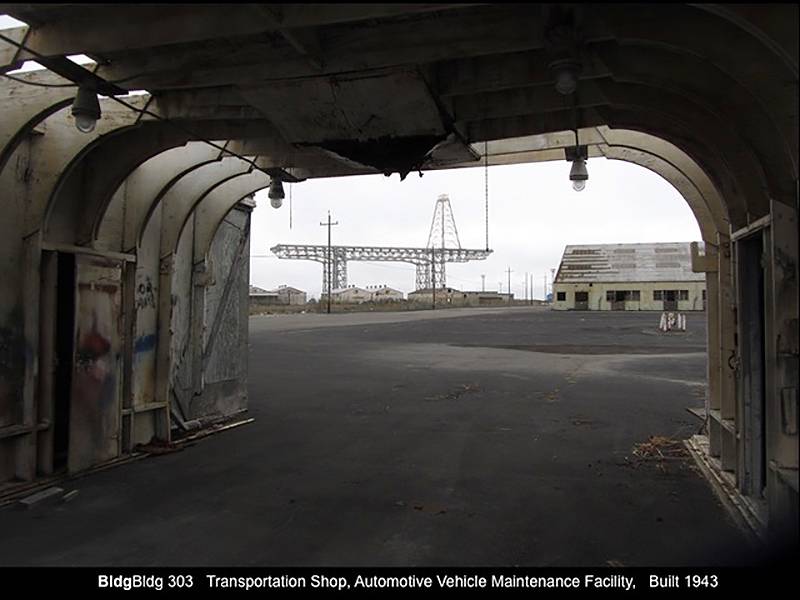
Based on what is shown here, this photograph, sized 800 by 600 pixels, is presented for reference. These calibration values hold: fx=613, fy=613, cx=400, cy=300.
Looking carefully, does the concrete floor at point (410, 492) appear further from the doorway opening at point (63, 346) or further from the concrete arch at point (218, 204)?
the concrete arch at point (218, 204)

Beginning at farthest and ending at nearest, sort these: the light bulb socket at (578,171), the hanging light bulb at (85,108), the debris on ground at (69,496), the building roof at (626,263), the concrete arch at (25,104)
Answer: the building roof at (626,263) < the light bulb socket at (578,171) < the debris on ground at (69,496) < the concrete arch at (25,104) < the hanging light bulb at (85,108)

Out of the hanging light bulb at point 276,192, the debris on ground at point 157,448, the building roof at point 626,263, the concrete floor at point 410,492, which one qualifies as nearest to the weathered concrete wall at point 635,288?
the building roof at point 626,263

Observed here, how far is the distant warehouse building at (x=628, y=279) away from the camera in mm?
54688

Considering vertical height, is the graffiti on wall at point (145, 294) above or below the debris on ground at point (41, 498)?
above

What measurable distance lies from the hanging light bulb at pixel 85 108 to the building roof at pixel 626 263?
2233 inches

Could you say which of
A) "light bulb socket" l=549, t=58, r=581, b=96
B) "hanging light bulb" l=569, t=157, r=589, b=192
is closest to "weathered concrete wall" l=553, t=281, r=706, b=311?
"hanging light bulb" l=569, t=157, r=589, b=192

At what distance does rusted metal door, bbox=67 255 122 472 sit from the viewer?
665 centimetres

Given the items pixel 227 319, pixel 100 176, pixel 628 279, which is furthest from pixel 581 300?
pixel 100 176

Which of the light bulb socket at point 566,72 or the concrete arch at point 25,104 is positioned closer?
the light bulb socket at point 566,72

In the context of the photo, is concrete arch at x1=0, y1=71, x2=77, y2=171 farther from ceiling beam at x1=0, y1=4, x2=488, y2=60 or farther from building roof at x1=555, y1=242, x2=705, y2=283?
building roof at x1=555, y1=242, x2=705, y2=283

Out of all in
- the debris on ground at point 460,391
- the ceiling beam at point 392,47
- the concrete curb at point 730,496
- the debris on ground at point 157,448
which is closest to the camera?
the ceiling beam at point 392,47

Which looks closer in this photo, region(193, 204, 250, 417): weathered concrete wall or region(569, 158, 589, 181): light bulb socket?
region(569, 158, 589, 181): light bulb socket

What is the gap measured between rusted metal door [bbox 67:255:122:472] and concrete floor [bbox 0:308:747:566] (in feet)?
1.39
